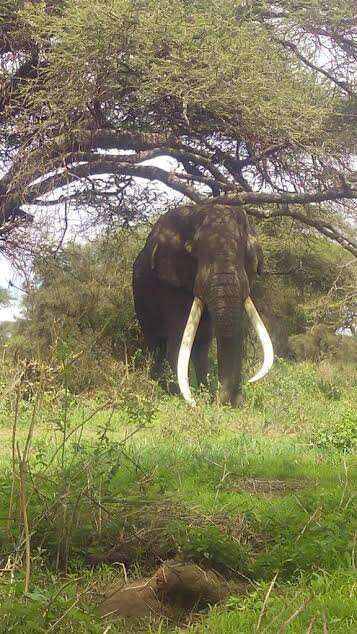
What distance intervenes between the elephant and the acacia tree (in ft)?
2.15

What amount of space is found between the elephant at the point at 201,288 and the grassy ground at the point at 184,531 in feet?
10.9

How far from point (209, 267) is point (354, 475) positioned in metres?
5.49

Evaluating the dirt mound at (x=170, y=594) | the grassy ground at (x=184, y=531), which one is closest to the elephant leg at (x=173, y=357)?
the grassy ground at (x=184, y=531)

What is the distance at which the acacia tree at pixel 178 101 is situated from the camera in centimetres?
991

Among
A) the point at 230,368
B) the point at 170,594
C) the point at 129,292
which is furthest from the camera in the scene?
the point at 129,292

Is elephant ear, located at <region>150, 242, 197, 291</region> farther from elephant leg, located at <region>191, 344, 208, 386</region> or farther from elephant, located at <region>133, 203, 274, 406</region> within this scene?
elephant leg, located at <region>191, 344, 208, 386</region>

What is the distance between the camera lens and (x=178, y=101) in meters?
10.5

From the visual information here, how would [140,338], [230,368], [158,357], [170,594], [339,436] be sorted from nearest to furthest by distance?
[170,594]
[339,436]
[230,368]
[158,357]
[140,338]

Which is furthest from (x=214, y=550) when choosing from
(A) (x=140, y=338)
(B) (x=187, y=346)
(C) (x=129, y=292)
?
(C) (x=129, y=292)

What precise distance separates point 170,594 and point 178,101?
8205 mm

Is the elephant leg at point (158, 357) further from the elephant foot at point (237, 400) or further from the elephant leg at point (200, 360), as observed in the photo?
the elephant foot at point (237, 400)

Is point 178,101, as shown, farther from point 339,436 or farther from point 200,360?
point 339,436

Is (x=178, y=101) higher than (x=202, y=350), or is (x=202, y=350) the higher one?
(x=178, y=101)

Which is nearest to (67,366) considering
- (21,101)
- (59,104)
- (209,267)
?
(209,267)
